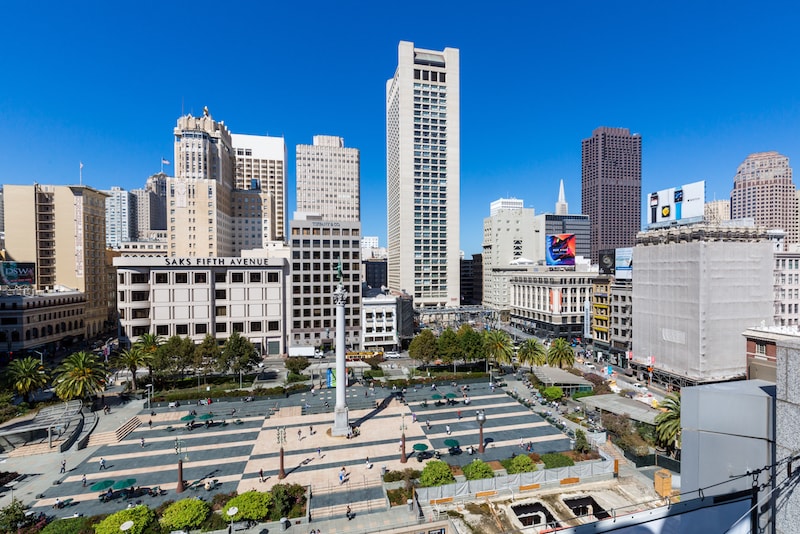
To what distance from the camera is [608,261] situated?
95375 millimetres

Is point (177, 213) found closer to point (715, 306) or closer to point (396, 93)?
point (396, 93)

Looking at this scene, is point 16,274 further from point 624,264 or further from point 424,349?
point 624,264

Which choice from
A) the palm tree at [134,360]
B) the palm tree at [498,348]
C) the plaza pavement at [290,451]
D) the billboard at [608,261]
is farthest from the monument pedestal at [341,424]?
the billboard at [608,261]

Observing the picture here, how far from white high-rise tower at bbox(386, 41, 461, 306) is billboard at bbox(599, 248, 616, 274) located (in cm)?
6201

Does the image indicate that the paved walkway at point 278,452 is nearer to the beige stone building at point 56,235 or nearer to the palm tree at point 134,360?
the palm tree at point 134,360

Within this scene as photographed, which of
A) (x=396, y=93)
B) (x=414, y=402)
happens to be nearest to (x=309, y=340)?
(x=414, y=402)

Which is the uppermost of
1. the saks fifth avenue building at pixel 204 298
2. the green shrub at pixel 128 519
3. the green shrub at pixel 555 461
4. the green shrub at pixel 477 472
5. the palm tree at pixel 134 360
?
the saks fifth avenue building at pixel 204 298

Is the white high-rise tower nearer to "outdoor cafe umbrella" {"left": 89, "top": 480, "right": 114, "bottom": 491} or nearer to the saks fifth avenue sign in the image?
the saks fifth avenue sign

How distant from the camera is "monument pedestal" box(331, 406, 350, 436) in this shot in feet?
163

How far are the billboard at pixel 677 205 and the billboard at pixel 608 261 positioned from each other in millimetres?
17511

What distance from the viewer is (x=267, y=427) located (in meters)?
53.7

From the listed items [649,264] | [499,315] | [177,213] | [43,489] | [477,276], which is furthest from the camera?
[477,276]

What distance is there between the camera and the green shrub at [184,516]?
2958 centimetres

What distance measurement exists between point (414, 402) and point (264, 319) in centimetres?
4975
